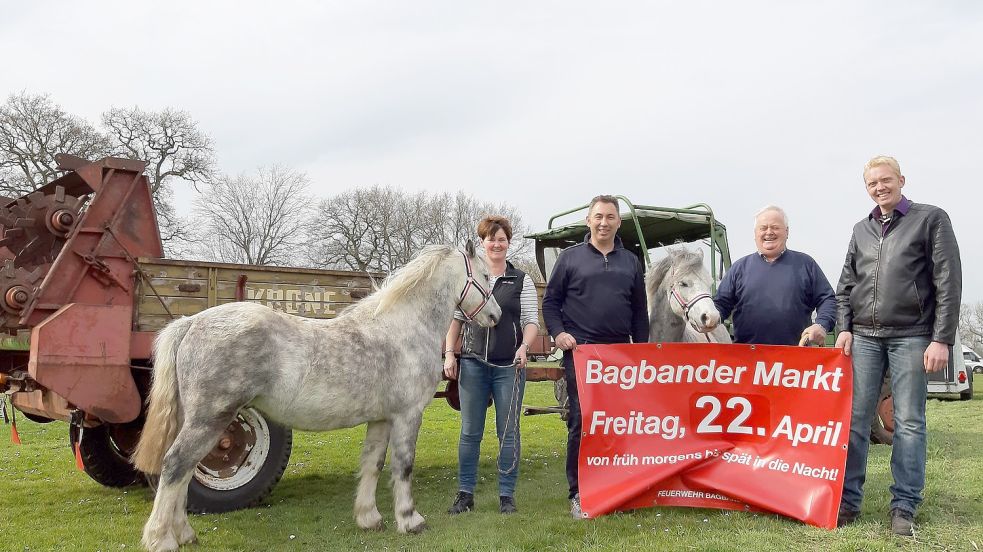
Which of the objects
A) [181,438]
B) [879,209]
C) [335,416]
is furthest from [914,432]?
[181,438]

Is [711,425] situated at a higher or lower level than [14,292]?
lower

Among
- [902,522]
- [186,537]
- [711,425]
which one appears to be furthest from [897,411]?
[186,537]

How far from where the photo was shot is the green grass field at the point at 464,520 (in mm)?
3949

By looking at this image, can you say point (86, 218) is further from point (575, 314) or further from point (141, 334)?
point (575, 314)

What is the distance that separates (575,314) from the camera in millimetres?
4836

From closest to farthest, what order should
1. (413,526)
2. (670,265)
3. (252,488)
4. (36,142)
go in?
1. (413,526)
2. (252,488)
3. (670,265)
4. (36,142)

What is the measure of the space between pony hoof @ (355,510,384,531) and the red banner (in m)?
1.42

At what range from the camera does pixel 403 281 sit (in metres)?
4.67

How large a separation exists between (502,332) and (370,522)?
1604 millimetres

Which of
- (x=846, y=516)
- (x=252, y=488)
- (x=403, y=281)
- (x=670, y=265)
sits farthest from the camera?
→ (x=670, y=265)

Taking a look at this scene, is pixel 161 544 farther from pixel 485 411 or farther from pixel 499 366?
pixel 499 366

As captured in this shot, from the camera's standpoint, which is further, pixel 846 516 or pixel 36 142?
pixel 36 142

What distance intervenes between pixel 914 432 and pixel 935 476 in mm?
2064

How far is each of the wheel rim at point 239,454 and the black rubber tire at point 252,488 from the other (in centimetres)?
3
